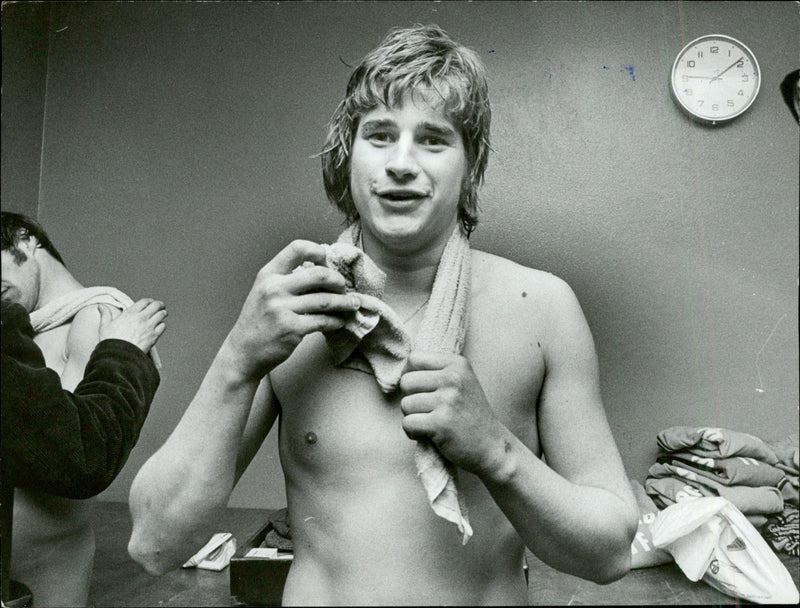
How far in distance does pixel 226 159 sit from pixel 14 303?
0.43 m

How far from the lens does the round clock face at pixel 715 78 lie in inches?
40.3

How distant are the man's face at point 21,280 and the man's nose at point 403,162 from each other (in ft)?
2.07

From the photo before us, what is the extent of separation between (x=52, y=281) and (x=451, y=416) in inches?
29.2

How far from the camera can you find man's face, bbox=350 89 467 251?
740 millimetres

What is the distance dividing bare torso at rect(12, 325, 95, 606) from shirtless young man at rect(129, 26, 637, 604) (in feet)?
1.13

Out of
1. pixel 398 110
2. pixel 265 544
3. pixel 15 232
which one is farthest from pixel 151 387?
pixel 265 544

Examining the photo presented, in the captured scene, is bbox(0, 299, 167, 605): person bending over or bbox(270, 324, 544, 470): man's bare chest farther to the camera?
bbox(0, 299, 167, 605): person bending over

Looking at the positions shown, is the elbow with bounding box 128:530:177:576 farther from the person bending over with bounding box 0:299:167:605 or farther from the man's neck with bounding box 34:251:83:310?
the man's neck with bounding box 34:251:83:310

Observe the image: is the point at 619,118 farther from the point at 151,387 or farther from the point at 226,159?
the point at 151,387

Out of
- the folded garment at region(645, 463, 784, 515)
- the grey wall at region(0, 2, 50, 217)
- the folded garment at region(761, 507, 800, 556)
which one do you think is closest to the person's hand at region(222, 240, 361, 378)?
the grey wall at region(0, 2, 50, 217)

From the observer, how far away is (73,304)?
101 centimetres

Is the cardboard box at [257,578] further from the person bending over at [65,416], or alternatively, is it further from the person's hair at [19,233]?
the person's hair at [19,233]

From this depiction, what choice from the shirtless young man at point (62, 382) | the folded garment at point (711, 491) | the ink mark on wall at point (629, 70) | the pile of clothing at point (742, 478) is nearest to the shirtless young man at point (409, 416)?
the shirtless young man at point (62, 382)

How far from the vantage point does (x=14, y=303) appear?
3.10 feet
